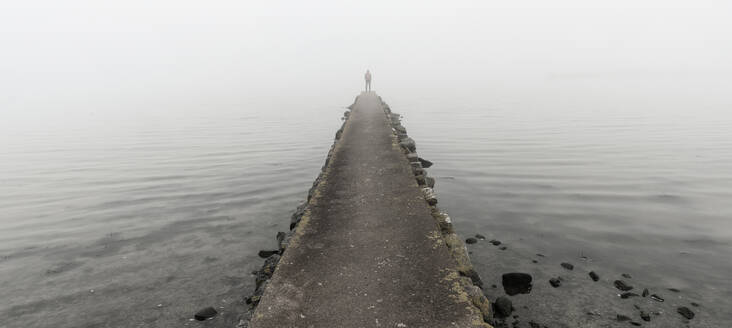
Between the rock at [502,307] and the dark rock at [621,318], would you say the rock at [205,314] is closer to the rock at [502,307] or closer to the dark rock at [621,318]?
the rock at [502,307]

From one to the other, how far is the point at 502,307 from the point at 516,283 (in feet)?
3.98

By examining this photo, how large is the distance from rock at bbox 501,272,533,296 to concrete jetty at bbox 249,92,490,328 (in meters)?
1.28

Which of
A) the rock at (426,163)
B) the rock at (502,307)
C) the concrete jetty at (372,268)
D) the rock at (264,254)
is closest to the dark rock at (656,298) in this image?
the rock at (502,307)

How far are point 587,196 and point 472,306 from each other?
9.60m

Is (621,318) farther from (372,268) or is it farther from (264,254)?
(264,254)

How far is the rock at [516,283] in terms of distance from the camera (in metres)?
7.86

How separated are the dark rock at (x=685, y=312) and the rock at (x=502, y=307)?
2.92m

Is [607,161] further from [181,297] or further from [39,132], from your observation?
[39,132]

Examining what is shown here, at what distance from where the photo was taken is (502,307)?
23.1 ft

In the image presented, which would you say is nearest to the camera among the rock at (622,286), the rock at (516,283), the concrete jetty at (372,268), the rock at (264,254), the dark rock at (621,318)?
the concrete jetty at (372,268)

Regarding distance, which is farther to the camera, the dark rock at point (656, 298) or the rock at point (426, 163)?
the rock at point (426, 163)

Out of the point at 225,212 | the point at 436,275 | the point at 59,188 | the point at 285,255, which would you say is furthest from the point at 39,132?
the point at 436,275

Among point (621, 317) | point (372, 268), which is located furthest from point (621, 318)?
point (372, 268)

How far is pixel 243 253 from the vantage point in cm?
1001
